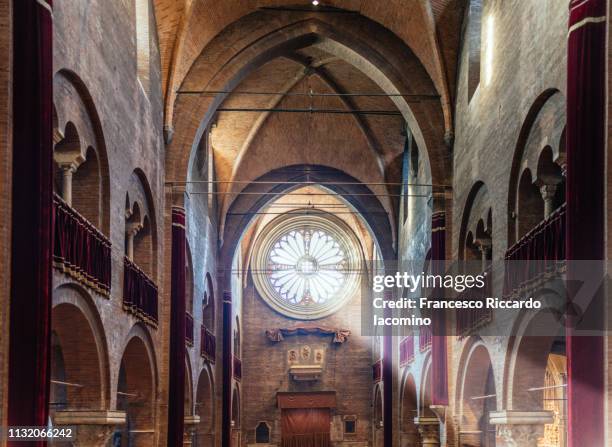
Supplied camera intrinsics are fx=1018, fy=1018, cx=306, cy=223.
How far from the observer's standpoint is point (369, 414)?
4659 centimetres

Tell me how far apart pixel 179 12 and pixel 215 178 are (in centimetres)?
1138

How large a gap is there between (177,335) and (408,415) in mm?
13163

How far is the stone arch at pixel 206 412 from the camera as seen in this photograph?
34219 mm

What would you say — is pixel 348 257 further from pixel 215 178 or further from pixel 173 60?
pixel 173 60

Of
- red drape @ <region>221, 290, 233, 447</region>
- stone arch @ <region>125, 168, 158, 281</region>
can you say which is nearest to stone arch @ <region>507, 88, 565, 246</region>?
stone arch @ <region>125, 168, 158, 281</region>

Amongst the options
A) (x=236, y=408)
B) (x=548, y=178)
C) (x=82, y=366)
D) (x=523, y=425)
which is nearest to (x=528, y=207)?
(x=548, y=178)

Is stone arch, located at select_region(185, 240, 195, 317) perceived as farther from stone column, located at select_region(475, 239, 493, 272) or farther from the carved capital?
the carved capital

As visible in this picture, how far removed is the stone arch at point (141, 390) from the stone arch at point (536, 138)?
867cm

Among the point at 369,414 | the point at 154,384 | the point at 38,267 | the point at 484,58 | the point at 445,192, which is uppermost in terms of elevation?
the point at 484,58

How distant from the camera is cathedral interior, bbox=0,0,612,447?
43.2 ft

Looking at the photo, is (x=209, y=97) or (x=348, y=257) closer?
(x=209, y=97)

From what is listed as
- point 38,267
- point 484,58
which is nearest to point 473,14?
point 484,58

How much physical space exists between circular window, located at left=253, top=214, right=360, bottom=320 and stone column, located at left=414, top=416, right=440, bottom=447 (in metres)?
17.4

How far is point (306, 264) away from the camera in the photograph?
1922 inches
